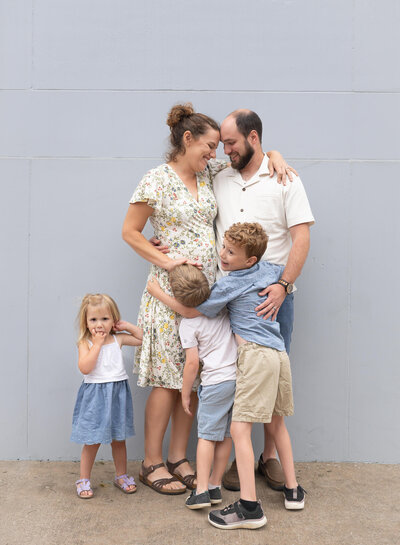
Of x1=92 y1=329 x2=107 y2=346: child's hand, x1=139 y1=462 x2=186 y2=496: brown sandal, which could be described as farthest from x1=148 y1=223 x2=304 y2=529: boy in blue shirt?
x1=92 y1=329 x2=107 y2=346: child's hand

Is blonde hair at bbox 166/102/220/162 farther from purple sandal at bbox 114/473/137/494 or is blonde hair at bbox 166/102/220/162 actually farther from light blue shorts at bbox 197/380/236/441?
purple sandal at bbox 114/473/137/494

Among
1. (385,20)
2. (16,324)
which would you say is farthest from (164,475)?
(385,20)

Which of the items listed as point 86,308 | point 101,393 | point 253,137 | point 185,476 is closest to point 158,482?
point 185,476

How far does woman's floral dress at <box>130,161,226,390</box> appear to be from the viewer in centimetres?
330

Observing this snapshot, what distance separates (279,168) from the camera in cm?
333

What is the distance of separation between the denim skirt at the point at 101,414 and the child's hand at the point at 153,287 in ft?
1.65

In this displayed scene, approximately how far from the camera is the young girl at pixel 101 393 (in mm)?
3252

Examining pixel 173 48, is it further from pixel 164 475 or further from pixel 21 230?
pixel 164 475

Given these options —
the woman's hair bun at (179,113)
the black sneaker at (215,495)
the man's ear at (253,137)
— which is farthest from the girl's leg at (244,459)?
the woman's hair bun at (179,113)

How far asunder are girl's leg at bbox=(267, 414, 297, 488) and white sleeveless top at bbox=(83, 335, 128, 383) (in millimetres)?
823

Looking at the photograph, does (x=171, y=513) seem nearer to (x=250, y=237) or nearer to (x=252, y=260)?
(x=252, y=260)

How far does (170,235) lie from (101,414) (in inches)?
39.2

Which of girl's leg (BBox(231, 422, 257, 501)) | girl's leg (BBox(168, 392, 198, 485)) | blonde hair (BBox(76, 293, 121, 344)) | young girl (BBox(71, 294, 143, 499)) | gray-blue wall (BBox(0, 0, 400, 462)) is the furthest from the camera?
gray-blue wall (BBox(0, 0, 400, 462))

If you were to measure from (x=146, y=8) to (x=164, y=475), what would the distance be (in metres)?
2.65
